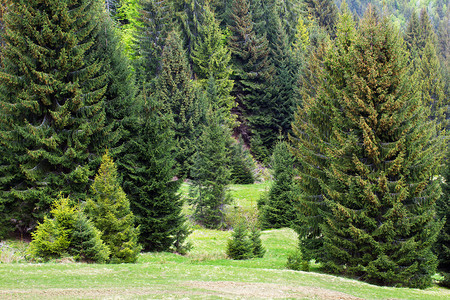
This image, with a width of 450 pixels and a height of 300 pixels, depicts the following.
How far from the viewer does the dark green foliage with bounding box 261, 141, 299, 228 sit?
3534cm

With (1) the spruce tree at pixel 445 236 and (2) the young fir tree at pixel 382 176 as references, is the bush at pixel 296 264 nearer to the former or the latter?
(2) the young fir tree at pixel 382 176

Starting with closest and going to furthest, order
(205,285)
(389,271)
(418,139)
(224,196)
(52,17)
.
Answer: (205,285), (389,271), (418,139), (52,17), (224,196)

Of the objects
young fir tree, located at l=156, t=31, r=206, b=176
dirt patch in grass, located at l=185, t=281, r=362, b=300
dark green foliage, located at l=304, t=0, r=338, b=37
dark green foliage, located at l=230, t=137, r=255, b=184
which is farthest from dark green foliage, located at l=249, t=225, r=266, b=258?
dark green foliage, located at l=304, t=0, r=338, b=37

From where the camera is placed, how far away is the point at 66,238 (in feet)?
51.7

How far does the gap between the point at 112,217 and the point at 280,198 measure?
20.3m

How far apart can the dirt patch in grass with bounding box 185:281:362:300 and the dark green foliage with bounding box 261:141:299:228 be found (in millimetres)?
21523

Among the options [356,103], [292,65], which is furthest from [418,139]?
[292,65]

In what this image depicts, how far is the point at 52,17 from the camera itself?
24203mm

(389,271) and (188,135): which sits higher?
(188,135)

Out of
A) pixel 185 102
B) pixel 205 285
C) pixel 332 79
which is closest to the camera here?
pixel 205 285

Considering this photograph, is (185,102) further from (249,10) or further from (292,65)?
(249,10)

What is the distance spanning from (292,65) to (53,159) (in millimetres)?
49820

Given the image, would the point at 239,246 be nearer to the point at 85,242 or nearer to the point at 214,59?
the point at 85,242

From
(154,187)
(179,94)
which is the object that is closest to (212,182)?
(154,187)
